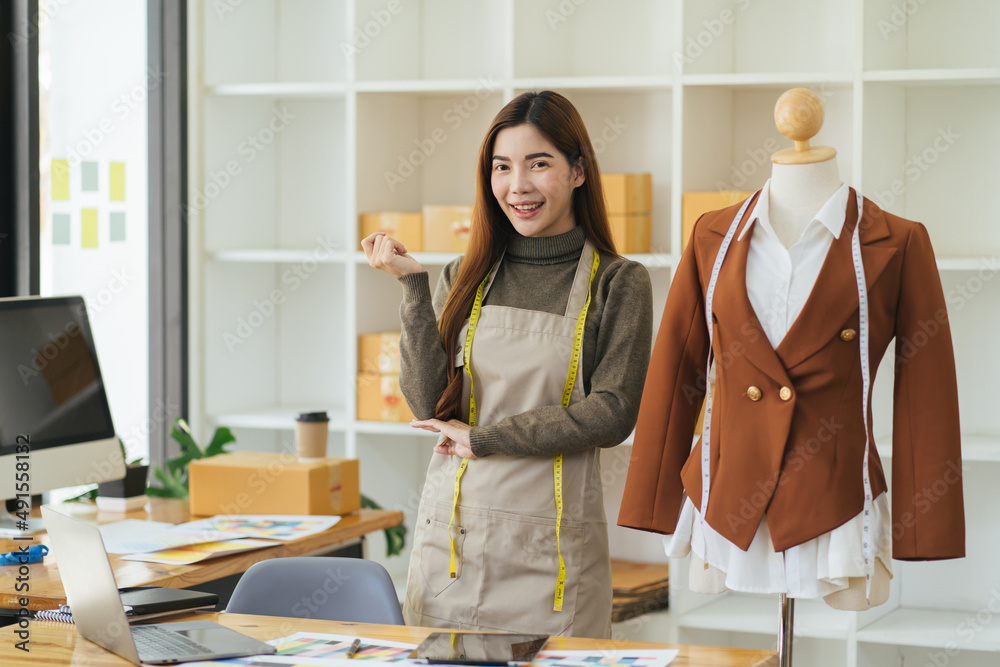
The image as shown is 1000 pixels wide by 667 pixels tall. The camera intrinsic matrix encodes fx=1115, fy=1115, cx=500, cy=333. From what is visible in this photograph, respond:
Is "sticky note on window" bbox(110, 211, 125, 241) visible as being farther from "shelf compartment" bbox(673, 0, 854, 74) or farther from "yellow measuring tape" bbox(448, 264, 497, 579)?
"shelf compartment" bbox(673, 0, 854, 74)

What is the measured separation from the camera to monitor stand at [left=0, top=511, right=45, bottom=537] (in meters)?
2.44

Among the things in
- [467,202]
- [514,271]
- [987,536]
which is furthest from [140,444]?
[987,536]

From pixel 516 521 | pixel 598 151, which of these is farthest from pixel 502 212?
pixel 598 151

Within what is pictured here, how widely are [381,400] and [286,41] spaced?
1374 mm

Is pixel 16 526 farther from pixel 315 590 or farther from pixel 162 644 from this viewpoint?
pixel 162 644

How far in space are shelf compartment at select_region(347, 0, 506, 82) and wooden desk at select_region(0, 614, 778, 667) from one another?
2161 mm

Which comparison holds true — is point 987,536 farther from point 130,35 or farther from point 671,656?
point 130,35

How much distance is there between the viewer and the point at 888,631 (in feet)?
10.1

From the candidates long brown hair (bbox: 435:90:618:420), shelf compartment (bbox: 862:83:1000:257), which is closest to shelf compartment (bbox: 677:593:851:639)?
shelf compartment (bbox: 862:83:1000:257)

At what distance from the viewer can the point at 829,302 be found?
5.91ft

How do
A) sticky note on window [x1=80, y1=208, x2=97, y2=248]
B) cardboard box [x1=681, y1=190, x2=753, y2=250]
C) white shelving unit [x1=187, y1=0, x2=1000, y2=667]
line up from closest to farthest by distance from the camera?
cardboard box [x1=681, y1=190, x2=753, y2=250] → white shelving unit [x1=187, y1=0, x2=1000, y2=667] → sticky note on window [x1=80, y1=208, x2=97, y2=248]

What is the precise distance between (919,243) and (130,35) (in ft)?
8.72

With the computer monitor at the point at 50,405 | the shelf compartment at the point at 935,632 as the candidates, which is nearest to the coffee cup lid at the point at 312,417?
the computer monitor at the point at 50,405

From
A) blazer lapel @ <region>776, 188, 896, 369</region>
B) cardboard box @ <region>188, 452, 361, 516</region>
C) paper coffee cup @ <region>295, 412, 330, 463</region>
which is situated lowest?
cardboard box @ <region>188, 452, 361, 516</region>
